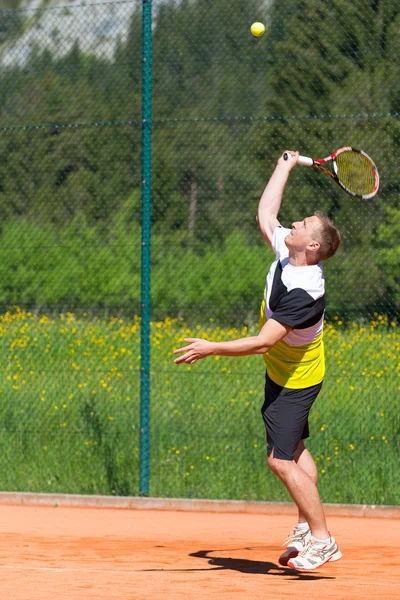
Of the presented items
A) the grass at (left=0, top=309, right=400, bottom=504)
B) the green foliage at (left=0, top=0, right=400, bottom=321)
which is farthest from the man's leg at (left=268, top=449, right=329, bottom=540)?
the green foliage at (left=0, top=0, right=400, bottom=321)

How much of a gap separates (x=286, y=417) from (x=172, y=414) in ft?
8.94

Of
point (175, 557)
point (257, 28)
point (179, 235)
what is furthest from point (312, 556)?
point (257, 28)

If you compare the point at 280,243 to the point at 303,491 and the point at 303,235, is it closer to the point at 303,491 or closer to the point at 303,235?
the point at 303,235

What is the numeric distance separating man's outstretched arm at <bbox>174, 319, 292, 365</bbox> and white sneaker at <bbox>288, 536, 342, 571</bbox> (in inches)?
39.7

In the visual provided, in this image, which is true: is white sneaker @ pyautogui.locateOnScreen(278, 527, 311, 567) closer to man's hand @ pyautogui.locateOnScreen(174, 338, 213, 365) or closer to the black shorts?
the black shorts

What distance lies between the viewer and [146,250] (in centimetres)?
779

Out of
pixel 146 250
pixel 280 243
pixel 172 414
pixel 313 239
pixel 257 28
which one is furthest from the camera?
pixel 172 414

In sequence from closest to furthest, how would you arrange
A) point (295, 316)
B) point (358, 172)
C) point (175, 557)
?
1. point (295, 316)
2. point (175, 557)
3. point (358, 172)

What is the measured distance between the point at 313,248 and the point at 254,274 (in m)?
2.71

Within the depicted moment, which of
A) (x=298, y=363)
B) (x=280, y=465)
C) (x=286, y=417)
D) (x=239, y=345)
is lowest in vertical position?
(x=280, y=465)

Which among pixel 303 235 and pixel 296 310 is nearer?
pixel 296 310

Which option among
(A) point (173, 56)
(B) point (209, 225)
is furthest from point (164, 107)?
(B) point (209, 225)

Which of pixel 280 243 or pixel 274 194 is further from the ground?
pixel 274 194

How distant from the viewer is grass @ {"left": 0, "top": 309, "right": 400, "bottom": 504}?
25.0 feet
